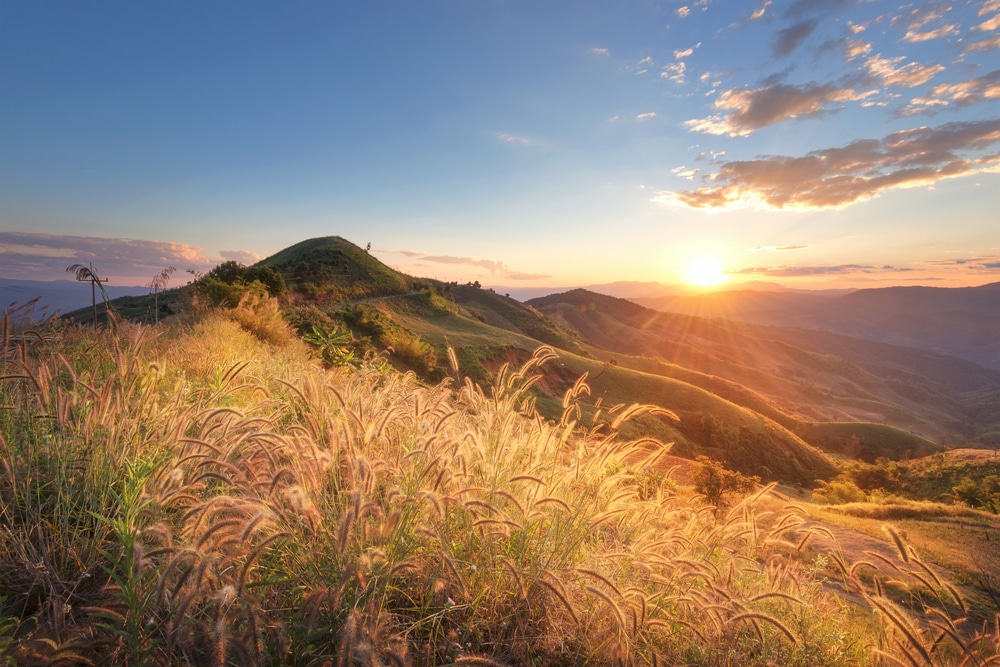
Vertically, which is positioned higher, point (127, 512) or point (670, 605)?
point (127, 512)

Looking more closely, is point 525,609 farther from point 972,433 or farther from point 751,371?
point 972,433

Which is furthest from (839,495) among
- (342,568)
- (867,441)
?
(867,441)

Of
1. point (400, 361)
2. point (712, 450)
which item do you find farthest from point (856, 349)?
point (400, 361)

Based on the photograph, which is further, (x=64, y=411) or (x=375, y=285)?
(x=375, y=285)

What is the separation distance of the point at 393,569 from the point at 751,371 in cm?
10721

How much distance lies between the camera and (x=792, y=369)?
119m

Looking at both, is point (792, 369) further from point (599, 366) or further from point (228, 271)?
point (228, 271)

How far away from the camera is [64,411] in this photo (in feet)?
10.4

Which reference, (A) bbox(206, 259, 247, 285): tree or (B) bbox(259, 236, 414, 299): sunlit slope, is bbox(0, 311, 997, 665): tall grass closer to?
(A) bbox(206, 259, 247, 285): tree

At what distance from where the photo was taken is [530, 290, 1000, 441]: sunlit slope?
8875cm

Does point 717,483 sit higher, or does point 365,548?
point 365,548

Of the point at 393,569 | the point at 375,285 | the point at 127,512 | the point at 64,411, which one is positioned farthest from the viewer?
the point at 375,285

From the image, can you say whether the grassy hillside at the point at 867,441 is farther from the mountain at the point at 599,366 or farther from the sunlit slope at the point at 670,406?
the sunlit slope at the point at 670,406

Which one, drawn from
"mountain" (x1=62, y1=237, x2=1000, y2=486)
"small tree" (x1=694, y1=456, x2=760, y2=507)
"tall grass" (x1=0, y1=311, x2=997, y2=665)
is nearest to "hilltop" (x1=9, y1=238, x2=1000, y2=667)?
"tall grass" (x1=0, y1=311, x2=997, y2=665)
